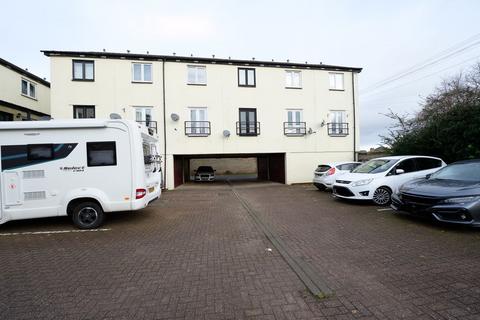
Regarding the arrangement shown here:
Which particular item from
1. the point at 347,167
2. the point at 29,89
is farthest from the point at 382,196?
the point at 29,89

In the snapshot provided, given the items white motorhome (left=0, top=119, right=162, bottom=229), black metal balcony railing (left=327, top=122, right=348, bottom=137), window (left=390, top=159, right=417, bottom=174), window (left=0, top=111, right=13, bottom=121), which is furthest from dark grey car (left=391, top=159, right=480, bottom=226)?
window (left=0, top=111, right=13, bottom=121)

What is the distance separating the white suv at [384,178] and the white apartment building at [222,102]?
295 inches

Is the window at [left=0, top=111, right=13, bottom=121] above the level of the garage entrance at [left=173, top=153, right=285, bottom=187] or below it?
above

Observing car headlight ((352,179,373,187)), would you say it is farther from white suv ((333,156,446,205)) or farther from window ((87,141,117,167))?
window ((87,141,117,167))

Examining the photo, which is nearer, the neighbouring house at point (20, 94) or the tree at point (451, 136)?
the tree at point (451, 136)

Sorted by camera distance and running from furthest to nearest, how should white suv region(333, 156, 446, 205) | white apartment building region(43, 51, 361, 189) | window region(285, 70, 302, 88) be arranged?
1. window region(285, 70, 302, 88)
2. white apartment building region(43, 51, 361, 189)
3. white suv region(333, 156, 446, 205)

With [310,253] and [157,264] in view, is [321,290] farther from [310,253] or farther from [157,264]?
[157,264]

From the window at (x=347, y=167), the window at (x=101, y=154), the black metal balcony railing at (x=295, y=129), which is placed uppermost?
the black metal balcony railing at (x=295, y=129)

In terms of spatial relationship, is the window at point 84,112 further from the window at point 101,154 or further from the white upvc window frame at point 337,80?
the white upvc window frame at point 337,80

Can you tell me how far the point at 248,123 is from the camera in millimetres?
Result: 15055

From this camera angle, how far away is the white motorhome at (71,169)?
18.1 feet

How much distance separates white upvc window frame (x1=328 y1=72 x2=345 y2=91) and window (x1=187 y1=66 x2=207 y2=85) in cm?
887

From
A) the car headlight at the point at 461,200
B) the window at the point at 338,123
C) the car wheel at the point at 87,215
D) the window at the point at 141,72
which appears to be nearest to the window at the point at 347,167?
the window at the point at 338,123

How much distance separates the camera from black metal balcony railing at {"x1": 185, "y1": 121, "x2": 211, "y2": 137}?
47.1 ft
